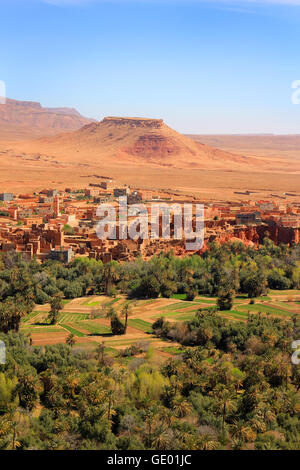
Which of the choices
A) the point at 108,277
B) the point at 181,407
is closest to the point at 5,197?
the point at 108,277

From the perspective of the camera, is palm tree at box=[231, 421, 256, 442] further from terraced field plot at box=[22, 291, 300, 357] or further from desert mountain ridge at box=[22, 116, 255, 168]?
desert mountain ridge at box=[22, 116, 255, 168]

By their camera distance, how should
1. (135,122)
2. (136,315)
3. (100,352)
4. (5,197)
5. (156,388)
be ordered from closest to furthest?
1. (156,388)
2. (100,352)
3. (136,315)
4. (5,197)
5. (135,122)

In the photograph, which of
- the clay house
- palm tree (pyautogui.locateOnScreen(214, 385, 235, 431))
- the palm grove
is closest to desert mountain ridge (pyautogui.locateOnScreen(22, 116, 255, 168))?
the clay house

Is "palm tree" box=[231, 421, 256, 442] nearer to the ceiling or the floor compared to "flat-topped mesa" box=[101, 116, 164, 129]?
nearer to the floor

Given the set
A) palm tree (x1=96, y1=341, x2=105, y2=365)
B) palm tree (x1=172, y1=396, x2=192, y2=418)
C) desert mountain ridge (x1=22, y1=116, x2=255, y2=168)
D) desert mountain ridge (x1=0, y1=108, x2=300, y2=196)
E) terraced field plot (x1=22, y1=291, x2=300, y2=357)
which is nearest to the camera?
palm tree (x1=172, y1=396, x2=192, y2=418)

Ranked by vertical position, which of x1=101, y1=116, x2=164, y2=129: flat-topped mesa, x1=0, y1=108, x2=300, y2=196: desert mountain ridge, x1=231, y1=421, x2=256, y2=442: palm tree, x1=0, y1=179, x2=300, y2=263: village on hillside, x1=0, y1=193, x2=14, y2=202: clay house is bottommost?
x1=231, y1=421, x2=256, y2=442: palm tree

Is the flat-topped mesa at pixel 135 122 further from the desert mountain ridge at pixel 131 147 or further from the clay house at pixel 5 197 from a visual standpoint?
the clay house at pixel 5 197

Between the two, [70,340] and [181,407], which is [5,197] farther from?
[181,407]

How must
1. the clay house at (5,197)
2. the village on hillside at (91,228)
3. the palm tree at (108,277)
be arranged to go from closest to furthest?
1. the palm tree at (108,277)
2. the village on hillside at (91,228)
3. the clay house at (5,197)

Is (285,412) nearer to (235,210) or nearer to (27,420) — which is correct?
(27,420)

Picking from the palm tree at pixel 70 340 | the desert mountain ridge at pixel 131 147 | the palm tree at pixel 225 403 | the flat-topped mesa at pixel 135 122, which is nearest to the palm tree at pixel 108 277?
the palm tree at pixel 70 340
